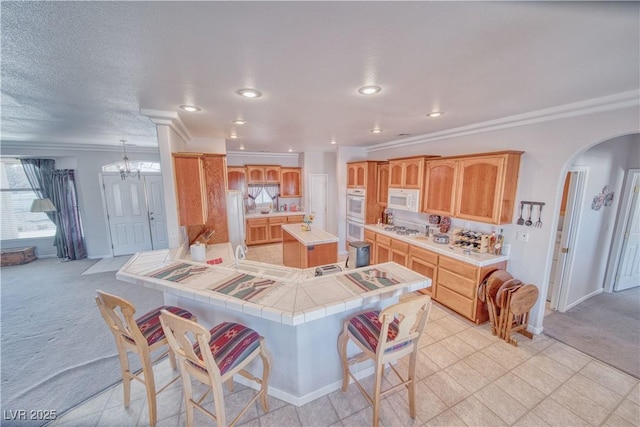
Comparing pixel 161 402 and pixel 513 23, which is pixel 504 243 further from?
pixel 161 402

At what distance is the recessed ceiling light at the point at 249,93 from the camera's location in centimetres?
188

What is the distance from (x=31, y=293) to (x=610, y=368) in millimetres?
7589

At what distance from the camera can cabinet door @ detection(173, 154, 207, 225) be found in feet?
8.63

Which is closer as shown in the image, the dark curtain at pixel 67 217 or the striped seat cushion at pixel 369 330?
the striped seat cushion at pixel 369 330

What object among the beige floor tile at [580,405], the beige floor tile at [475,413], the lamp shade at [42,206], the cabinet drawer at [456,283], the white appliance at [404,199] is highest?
the white appliance at [404,199]

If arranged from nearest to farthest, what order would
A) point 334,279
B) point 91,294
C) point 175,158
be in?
1. point 334,279
2. point 175,158
3. point 91,294

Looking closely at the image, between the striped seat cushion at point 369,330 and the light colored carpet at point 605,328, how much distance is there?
7.84 feet

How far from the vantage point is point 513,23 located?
3.50ft

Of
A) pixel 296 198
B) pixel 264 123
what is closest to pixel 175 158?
pixel 264 123

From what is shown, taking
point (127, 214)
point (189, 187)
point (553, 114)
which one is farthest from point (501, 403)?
point (127, 214)

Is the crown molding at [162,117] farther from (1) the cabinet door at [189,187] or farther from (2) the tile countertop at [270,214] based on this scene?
(2) the tile countertop at [270,214]

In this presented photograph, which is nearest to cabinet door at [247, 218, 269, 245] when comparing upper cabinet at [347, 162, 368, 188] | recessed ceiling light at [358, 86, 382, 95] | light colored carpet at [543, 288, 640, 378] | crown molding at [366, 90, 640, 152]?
upper cabinet at [347, 162, 368, 188]

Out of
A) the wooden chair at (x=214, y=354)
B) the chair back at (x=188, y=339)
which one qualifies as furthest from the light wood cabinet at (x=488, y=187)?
the chair back at (x=188, y=339)

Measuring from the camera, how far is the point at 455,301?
3.08 meters
